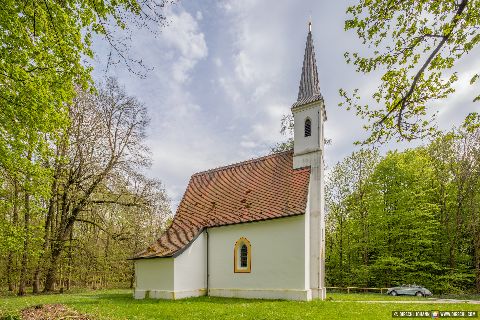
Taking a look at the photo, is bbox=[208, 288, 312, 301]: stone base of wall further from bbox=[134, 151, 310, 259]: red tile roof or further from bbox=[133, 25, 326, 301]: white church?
bbox=[134, 151, 310, 259]: red tile roof

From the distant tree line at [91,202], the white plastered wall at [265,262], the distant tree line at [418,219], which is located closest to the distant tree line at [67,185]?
the distant tree line at [91,202]

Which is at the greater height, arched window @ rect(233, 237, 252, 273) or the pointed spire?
the pointed spire

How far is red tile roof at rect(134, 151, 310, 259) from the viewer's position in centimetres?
1745

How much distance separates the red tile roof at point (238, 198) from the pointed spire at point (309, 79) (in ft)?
12.0

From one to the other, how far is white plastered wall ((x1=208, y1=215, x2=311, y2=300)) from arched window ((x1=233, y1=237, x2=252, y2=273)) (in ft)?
0.67

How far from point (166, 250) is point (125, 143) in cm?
879

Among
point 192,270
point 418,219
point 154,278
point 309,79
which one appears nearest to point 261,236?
point 192,270

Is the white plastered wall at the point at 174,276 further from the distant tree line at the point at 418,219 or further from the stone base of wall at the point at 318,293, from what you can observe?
the distant tree line at the point at 418,219

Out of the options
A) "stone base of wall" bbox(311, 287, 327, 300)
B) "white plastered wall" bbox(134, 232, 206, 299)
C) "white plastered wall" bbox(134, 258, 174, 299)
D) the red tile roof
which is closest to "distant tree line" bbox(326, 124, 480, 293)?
the red tile roof

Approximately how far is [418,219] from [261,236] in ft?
60.5

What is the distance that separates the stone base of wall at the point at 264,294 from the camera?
50.7ft

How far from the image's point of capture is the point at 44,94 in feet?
29.0

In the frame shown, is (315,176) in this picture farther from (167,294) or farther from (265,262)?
(167,294)

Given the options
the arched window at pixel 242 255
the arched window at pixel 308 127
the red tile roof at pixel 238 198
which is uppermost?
the arched window at pixel 308 127
